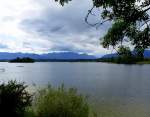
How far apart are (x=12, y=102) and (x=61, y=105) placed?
6.39ft

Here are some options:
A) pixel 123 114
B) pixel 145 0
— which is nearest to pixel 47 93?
pixel 145 0

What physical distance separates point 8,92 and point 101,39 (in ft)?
15.2

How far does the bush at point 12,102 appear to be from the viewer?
13680mm

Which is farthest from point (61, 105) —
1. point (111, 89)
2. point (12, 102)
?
point (111, 89)

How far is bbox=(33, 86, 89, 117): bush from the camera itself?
45.7ft

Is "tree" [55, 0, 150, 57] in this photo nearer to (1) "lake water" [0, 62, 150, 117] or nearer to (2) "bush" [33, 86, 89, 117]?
(2) "bush" [33, 86, 89, 117]

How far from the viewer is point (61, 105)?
13945 millimetres

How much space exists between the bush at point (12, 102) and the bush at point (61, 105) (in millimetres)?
712

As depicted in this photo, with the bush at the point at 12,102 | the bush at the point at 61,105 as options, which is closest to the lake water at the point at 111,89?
the bush at the point at 61,105

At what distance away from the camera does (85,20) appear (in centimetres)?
1086

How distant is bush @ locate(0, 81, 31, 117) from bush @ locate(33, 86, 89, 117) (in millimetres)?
712

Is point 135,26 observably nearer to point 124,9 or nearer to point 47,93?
point 124,9

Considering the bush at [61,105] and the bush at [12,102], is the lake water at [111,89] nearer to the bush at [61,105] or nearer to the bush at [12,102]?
the bush at [61,105]

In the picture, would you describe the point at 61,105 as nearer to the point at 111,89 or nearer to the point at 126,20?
the point at 126,20
